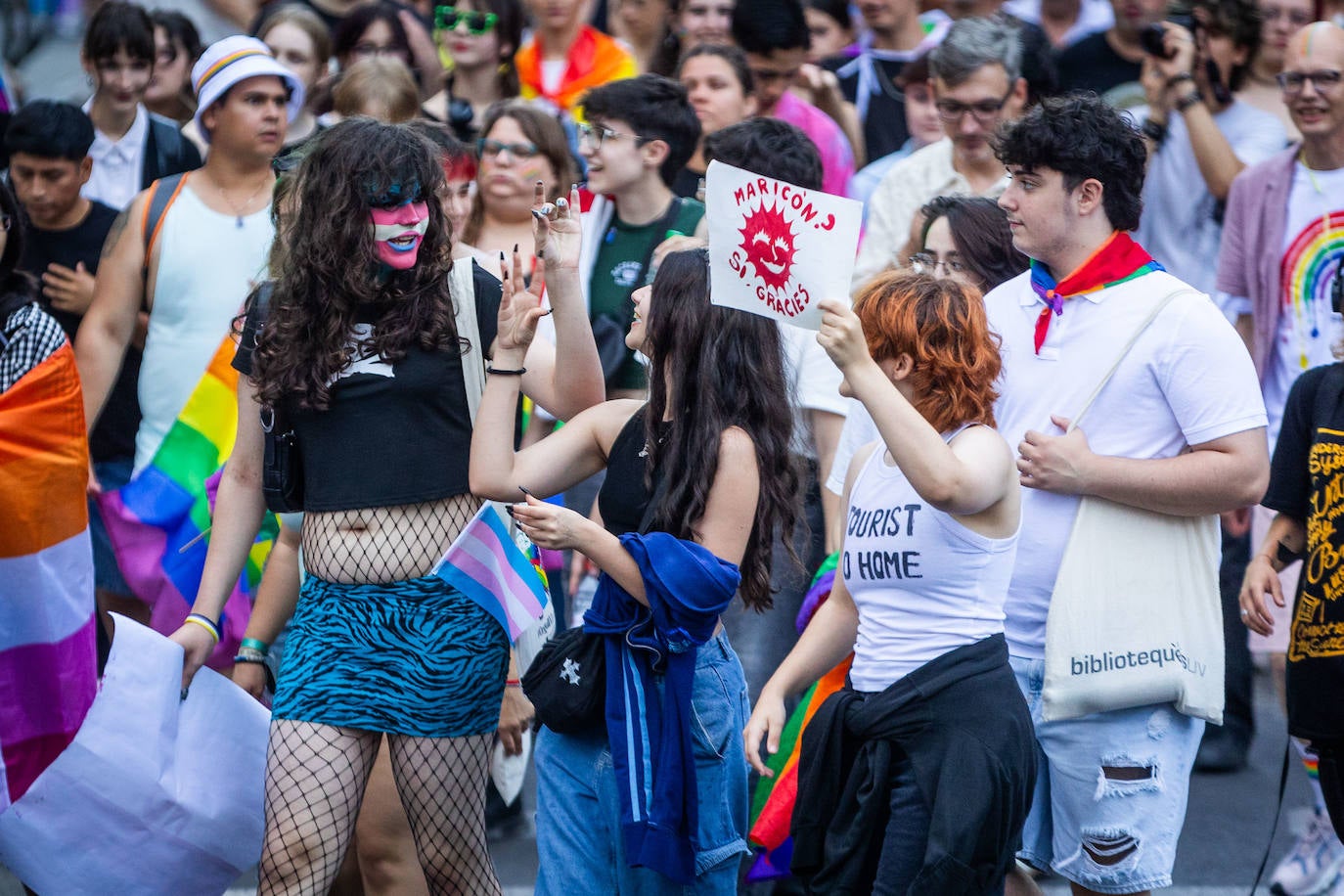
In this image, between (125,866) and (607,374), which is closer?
(125,866)

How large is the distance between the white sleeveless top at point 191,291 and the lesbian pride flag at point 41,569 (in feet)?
4.02

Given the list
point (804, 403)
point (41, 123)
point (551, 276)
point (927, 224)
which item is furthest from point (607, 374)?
point (41, 123)

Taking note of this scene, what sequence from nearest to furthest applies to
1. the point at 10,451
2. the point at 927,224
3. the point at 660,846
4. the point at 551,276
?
the point at 660,846, the point at 551,276, the point at 10,451, the point at 927,224

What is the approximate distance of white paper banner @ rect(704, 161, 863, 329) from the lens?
3428 mm

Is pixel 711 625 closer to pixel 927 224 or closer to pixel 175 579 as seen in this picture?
pixel 927 224

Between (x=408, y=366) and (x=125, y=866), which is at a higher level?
(x=408, y=366)

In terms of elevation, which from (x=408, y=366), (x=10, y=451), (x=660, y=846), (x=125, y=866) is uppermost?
(x=408, y=366)

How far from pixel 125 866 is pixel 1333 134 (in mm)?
4572

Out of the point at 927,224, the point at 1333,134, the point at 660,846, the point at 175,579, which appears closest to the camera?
the point at 660,846

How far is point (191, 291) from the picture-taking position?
225 inches

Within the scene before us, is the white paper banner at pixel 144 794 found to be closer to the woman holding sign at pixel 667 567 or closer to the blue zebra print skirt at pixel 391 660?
the blue zebra print skirt at pixel 391 660

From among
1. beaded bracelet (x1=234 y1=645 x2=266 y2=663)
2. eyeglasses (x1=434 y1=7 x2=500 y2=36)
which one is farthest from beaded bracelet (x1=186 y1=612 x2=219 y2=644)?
eyeglasses (x1=434 y1=7 x2=500 y2=36)

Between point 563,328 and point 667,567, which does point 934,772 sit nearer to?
point 667,567

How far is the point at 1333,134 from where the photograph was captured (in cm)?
604
